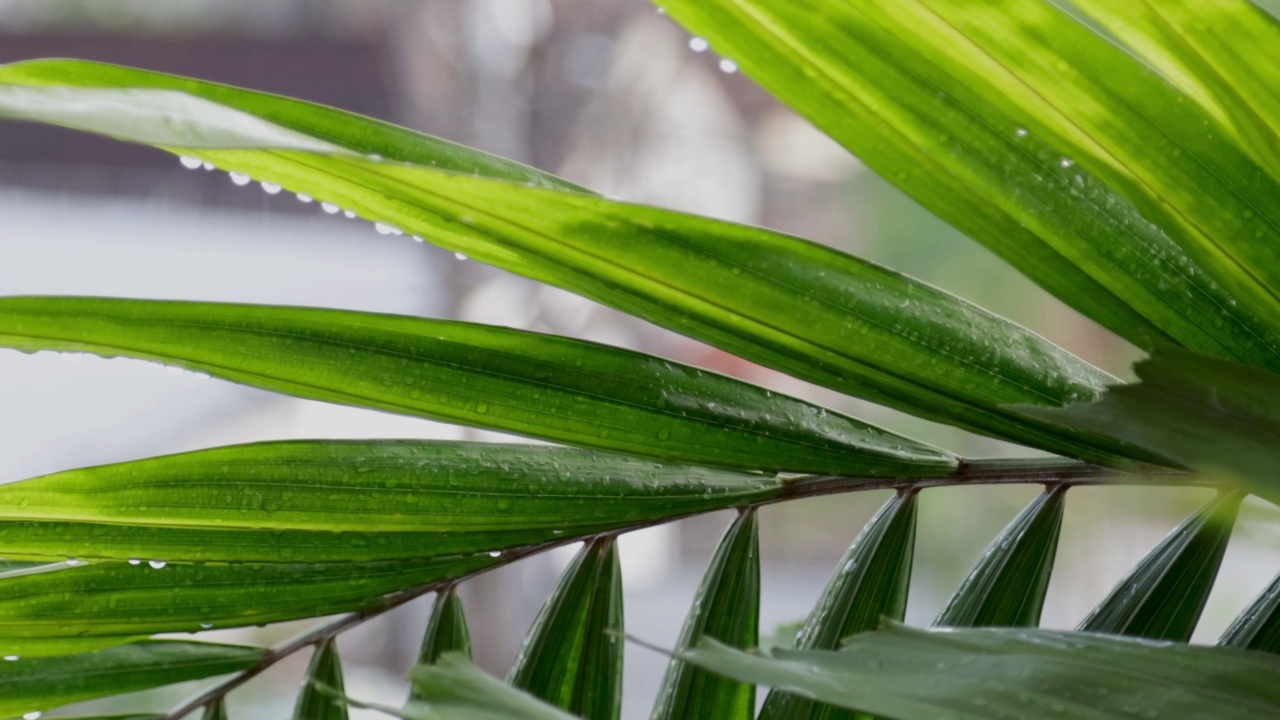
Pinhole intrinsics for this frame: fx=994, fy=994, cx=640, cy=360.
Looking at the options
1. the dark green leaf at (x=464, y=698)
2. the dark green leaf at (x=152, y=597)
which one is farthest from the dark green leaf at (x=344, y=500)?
the dark green leaf at (x=464, y=698)

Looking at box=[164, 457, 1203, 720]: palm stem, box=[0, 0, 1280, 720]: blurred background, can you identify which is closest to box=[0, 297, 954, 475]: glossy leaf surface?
box=[164, 457, 1203, 720]: palm stem

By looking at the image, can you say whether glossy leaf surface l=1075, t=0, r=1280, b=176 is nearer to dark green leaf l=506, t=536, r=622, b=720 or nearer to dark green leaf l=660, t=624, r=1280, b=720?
dark green leaf l=660, t=624, r=1280, b=720

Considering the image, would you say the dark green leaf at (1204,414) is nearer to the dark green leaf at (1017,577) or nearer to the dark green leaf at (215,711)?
the dark green leaf at (1017,577)

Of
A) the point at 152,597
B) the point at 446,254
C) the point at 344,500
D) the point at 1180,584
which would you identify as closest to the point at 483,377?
the point at 344,500

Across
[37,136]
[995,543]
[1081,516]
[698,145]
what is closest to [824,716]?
[995,543]

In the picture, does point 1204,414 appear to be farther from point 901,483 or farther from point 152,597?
point 152,597

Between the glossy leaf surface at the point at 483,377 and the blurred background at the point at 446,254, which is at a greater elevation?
the blurred background at the point at 446,254
